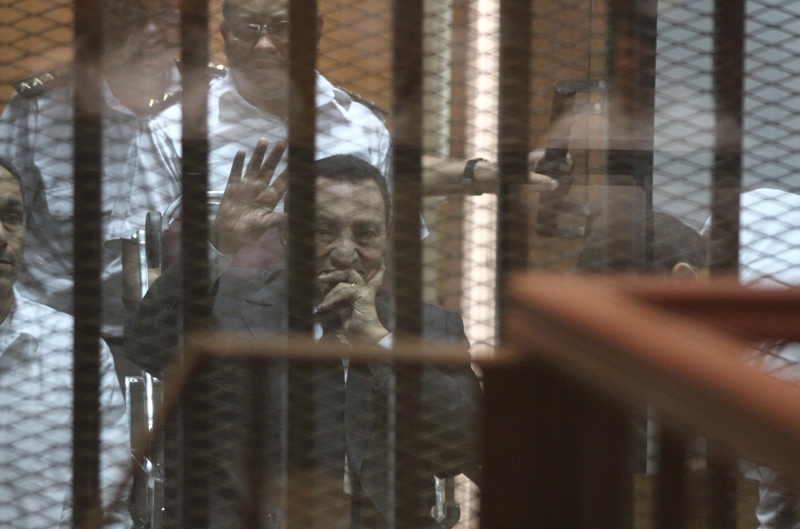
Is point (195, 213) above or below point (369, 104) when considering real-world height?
below

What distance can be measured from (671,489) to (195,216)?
1.28m

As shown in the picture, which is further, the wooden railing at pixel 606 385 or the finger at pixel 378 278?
the finger at pixel 378 278

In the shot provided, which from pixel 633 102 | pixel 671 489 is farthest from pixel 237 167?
pixel 671 489

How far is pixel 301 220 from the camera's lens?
69.7 inches

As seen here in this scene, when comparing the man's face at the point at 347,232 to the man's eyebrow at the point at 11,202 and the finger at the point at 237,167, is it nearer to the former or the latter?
the finger at the point at 237,167

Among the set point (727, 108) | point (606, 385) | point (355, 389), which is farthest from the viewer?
point (727, 108)

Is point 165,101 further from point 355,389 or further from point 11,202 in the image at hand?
point 355,389

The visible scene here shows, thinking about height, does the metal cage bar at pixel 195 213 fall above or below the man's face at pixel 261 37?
below

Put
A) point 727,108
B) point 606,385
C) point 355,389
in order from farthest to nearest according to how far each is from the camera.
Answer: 1. point 727,108
2. point 355,389
3. point 606,385

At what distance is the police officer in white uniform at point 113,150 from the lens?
1770 millimetres

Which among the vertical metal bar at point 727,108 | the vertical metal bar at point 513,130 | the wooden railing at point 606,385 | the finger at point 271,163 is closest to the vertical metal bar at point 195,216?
the finger at point 271,163

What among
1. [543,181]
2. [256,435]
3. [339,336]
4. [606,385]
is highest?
[606,385]

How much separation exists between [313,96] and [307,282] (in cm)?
34

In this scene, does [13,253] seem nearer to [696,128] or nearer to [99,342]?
[99,342]
